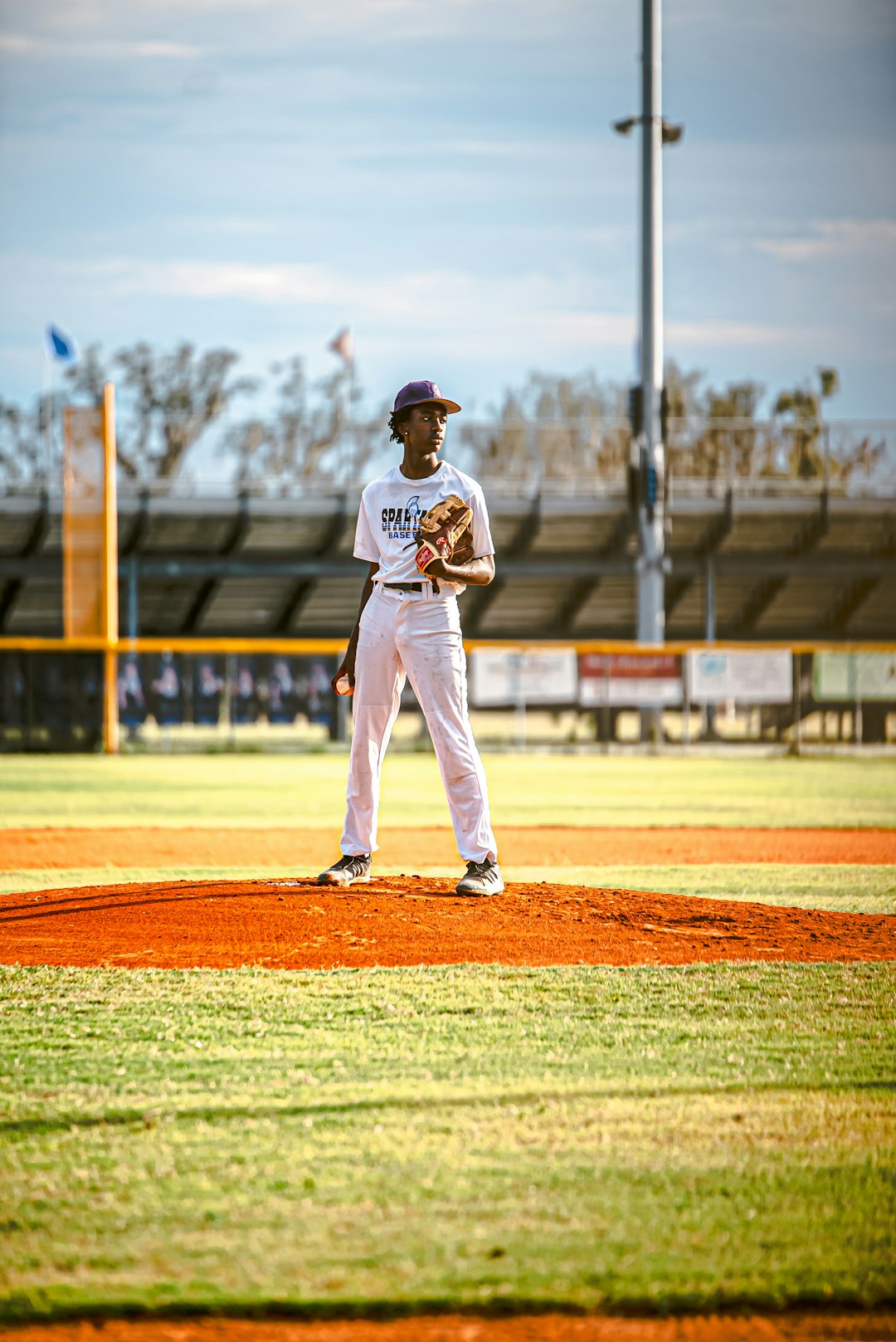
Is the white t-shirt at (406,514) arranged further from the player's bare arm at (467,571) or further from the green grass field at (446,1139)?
the green grass field at (446,1139)

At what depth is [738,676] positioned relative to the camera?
23.2 meters

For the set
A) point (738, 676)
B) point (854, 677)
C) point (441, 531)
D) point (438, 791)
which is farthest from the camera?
point (854, 677)

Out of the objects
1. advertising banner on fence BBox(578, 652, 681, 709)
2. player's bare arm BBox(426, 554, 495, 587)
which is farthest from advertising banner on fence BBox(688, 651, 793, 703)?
player's bare arm BBox(426, 554, 495, 587)

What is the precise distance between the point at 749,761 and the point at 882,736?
3013 millimetres

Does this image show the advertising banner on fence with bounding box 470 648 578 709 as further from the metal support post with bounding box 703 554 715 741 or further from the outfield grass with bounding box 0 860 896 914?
the outfield grass with bounding box 0 860 896 914

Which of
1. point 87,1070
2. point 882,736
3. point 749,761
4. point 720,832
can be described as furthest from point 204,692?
point 87,1070

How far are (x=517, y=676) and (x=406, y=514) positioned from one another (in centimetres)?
1702

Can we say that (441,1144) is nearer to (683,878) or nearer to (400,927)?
(400,927)

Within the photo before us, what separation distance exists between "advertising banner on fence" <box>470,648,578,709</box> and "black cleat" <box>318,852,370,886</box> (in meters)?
16.6

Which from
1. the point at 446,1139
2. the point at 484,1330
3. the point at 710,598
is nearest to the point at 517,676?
the point at 710,598

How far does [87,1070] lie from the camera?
144 inches

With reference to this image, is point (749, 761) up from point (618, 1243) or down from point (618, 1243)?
down

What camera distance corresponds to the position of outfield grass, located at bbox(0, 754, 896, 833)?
1260 centimetres

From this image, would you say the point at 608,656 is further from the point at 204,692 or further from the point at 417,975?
the point at 417,975
